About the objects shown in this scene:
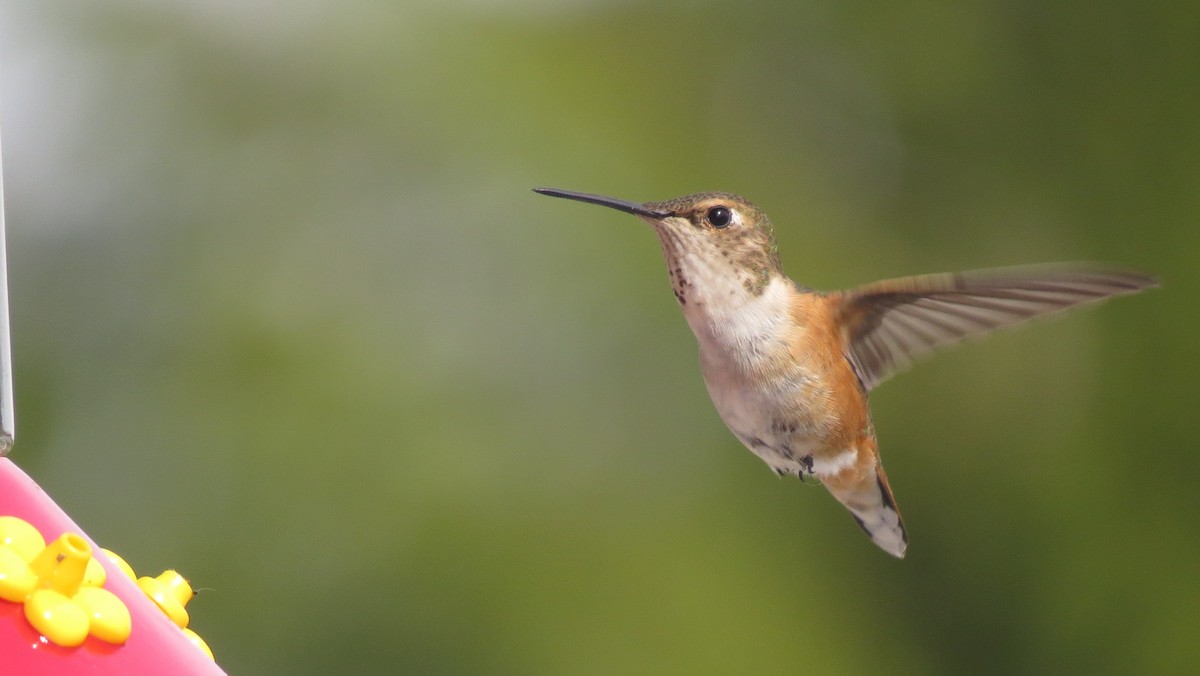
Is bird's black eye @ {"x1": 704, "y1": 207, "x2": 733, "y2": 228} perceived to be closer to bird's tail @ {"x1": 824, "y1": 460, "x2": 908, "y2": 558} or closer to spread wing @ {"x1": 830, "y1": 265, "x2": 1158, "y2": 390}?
spread wing @ {"x1": 830, "y1": 265, "x2": 1158, "y2": 390}

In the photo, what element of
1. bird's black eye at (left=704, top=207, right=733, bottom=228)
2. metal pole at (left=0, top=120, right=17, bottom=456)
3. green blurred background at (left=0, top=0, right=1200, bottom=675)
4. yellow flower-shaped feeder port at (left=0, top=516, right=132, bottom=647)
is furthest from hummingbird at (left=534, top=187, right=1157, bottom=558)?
green blurred background at (left=0, top=0, right=1200, bottom=675)

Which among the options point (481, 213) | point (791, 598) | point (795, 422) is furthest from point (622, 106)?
point (795, 422)

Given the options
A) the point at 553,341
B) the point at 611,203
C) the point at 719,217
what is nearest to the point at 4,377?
the point at 611,203

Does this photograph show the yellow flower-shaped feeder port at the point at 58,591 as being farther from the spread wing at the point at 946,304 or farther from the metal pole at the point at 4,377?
the spread wing at the point at 946,304

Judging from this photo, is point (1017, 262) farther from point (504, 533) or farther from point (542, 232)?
point (504, 533)

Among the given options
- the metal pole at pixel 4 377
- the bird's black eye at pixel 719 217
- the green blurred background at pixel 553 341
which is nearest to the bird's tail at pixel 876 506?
the bird's black eye at pixel 719 217

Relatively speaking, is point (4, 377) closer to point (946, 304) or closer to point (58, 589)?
point (58, 589)
